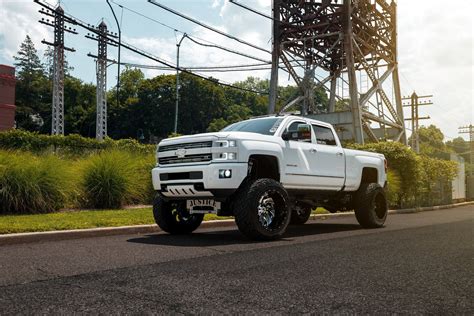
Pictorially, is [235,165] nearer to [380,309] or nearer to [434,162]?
[380,309]

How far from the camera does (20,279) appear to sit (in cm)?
467

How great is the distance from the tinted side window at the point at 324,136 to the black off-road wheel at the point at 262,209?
2.13m

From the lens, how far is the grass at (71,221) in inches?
315

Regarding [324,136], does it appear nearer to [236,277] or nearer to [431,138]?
[236,277]

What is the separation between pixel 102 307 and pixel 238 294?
1167 millimetres

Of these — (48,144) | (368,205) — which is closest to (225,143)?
(368,205)

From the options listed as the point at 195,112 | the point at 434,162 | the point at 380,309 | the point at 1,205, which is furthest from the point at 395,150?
the point at 195,112

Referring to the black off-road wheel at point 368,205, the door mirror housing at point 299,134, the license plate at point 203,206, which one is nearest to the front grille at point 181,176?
the license plate at point 203,206

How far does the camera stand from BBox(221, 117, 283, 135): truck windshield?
28.7ft

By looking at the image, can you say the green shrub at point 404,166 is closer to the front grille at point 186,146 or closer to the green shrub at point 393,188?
the green shrub at point 393,188

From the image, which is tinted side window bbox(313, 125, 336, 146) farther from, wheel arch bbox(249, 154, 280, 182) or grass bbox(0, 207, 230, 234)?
grass bbox(0, 207, 230, 234)

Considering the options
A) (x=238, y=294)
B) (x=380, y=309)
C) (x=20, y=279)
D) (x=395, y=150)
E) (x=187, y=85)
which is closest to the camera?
(x=380, y=309)

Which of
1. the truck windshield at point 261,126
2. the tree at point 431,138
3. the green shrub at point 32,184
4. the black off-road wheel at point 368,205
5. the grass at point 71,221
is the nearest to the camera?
the grass at point 71,221

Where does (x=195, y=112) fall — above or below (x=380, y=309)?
→ above
